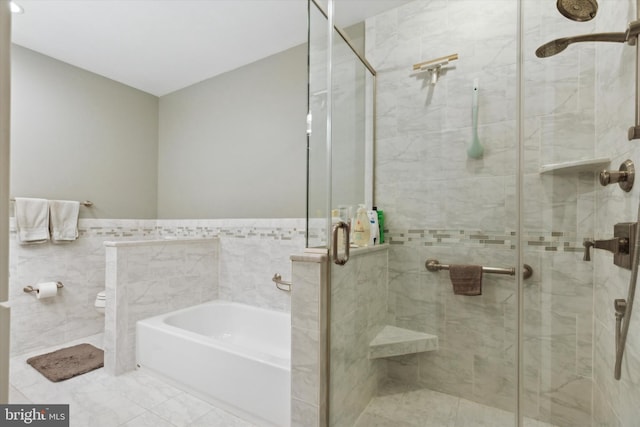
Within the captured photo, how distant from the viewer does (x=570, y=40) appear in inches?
41.2

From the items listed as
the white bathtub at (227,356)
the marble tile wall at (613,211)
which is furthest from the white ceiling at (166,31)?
the white bathtub at (227,356)

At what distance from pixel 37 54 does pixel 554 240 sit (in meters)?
3.83

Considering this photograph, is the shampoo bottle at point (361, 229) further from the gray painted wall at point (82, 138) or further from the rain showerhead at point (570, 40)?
the gray painted wall at point (82, 138)

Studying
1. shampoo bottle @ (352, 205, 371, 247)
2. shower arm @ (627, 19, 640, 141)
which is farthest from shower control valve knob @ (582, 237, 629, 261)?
shampoo bottle @ (352, 205, 371, 247)

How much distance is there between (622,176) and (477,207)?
450 mm

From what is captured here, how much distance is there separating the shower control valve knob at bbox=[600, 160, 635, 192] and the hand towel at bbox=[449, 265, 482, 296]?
0.52 meters

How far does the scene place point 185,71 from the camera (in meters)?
2.96

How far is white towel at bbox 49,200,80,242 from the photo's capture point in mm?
2564

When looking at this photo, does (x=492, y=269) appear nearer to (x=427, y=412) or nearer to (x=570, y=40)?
(x=427, y=412)

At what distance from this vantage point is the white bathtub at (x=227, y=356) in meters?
1.60

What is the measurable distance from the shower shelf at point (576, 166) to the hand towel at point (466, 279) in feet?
1.50

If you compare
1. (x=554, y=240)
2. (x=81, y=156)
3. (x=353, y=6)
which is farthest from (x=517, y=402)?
(x=81, y=156)

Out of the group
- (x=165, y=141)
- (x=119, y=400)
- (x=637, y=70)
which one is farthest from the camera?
(x=165, y=141)

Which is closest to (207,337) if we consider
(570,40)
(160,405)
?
(160,405)
